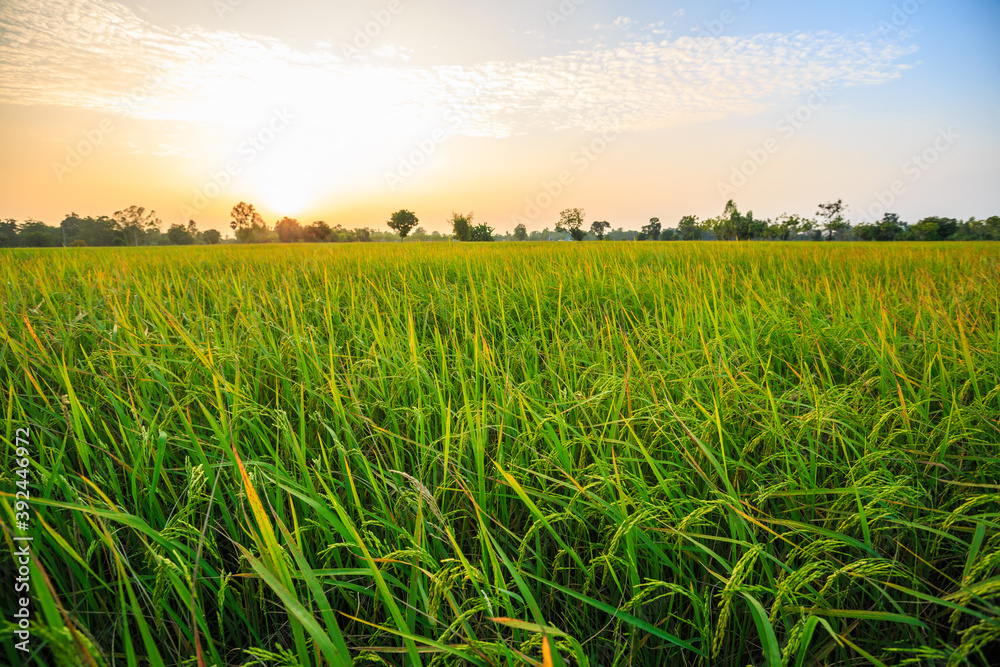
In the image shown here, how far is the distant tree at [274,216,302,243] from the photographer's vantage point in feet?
191

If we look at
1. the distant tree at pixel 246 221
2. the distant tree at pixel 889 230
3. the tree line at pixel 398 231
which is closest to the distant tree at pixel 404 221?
the tree line at pixel 398 231

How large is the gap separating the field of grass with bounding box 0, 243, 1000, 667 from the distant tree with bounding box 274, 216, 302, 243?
6478cm

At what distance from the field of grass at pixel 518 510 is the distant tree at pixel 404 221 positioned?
184 ft

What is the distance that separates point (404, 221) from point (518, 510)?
57.4 meters

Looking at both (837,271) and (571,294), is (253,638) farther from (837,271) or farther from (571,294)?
(837,271)

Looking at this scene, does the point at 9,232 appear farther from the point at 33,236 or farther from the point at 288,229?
the point at 288,229

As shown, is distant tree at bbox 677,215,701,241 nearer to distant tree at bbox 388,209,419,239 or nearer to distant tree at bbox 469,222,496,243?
distant tree at bbox 469,222,496,243

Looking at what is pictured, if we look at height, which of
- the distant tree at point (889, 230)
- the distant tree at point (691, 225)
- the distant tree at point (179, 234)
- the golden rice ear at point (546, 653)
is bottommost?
the golden rice ear at point (546, 653)

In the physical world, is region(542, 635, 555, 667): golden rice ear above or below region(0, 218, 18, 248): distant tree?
below

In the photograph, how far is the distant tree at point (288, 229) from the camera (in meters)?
58.3

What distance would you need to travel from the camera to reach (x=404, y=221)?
178ft

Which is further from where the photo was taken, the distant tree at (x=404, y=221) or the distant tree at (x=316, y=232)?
the distant tree at (x=404, y=221)

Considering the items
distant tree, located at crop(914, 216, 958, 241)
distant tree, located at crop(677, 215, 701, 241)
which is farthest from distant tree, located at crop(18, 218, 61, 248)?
distant tree, located at crop(914, 216, 958, 241)

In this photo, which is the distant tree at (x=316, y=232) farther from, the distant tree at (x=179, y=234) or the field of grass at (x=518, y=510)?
the field of grass at (x=518, y=510)
